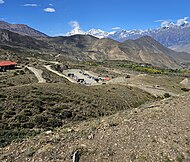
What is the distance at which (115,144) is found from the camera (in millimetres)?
12484

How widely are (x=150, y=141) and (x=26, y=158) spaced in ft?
21.1

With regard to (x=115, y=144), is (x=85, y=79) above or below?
below

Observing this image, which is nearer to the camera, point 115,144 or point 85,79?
point 115,144

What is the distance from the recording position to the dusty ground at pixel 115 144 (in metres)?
11.4

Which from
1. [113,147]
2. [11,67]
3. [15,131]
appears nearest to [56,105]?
[15,131]

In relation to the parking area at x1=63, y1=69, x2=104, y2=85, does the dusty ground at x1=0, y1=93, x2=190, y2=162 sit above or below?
above

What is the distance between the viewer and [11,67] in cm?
8569

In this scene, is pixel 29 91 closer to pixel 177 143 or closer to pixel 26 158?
pixel 26 158

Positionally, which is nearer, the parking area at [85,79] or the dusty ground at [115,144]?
the dusty ground at [115,144]

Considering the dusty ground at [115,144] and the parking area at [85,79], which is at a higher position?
the dusty ground at [115,144]

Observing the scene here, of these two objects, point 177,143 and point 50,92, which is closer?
point 177,143

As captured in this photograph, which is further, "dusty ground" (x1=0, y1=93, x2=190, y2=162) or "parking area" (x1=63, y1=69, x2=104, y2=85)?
"parking area" (x1=63, y1=69, x2=104, y2=85)

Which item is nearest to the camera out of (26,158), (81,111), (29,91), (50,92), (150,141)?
(26,158)

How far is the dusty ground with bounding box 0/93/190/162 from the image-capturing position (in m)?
11.4
